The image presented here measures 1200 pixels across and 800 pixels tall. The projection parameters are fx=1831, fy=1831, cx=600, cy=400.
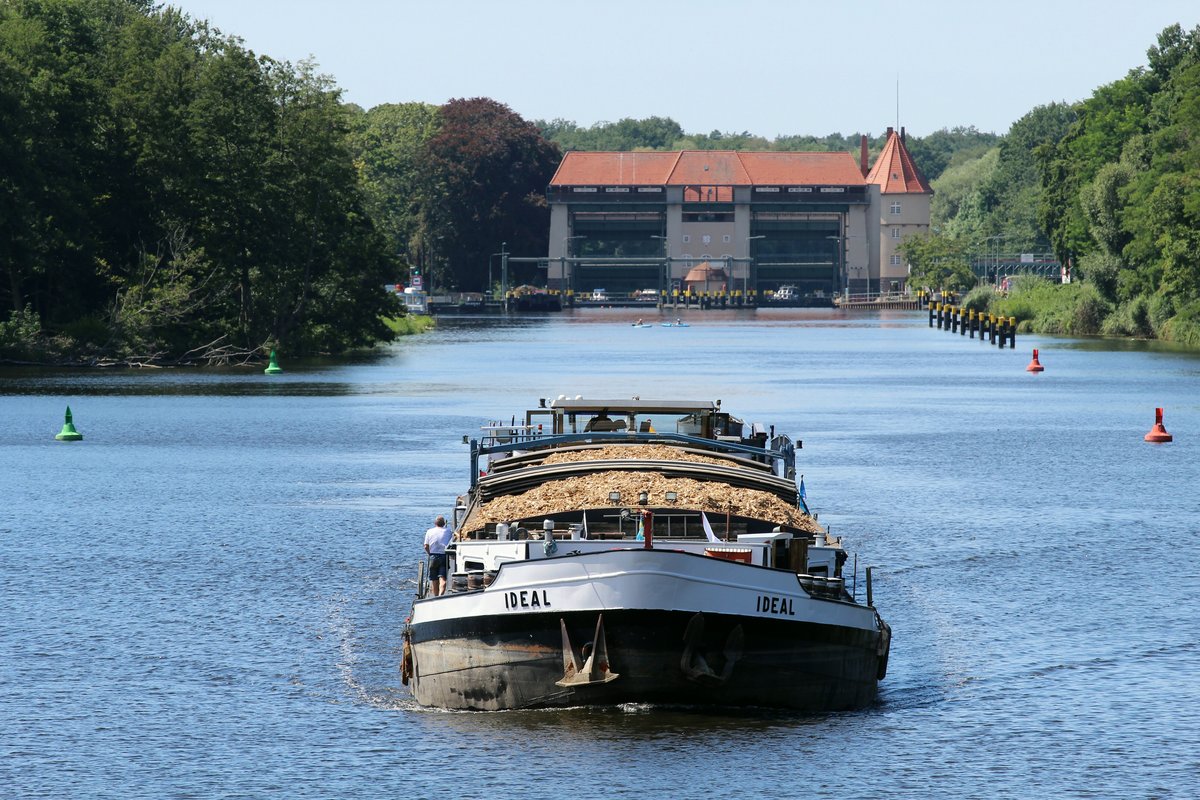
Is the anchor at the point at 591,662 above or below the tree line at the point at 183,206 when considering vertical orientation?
below

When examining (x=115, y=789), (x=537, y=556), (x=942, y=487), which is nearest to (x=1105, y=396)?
(x=942, y=487)

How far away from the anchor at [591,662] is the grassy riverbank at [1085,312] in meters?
97.6

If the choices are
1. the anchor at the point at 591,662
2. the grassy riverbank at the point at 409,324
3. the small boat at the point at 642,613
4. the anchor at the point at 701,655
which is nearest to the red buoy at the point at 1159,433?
the small boat at the point at 642,613

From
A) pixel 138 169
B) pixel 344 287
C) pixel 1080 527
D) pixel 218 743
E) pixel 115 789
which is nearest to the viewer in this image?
pixel 115 789

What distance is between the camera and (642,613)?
20766mm

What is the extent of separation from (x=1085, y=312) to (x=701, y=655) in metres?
115

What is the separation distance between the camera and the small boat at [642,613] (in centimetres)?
2081

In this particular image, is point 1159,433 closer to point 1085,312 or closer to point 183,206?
point 183,206

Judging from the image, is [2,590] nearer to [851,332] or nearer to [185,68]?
[185,68]

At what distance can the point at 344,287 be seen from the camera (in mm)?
108438

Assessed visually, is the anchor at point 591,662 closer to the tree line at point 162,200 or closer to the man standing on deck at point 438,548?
the man standing on deck at point 438,548

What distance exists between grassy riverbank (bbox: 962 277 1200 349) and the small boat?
93.7 m

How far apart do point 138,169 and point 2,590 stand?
238ft

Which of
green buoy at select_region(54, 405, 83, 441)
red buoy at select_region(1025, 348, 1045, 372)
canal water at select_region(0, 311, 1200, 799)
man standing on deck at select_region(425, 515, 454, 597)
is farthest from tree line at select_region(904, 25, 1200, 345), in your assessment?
man standing on deck at select_region(425, 515, 454, 597)
